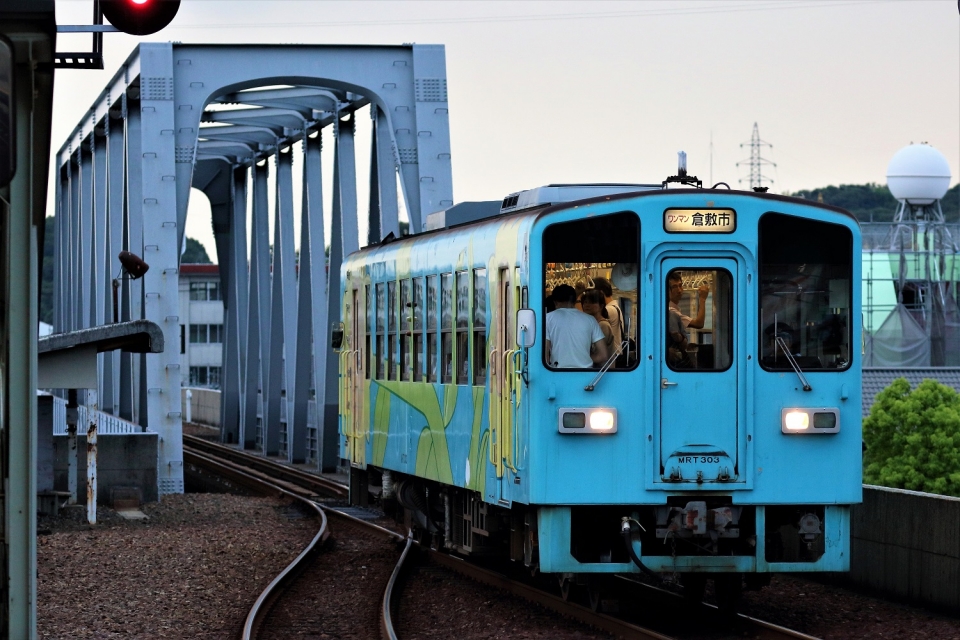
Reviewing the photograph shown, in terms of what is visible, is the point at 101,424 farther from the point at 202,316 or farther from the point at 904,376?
the point at 202,316

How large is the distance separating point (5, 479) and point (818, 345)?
5.60 meters

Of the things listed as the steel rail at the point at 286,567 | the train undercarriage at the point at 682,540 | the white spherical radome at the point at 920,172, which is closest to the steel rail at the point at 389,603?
the steel rail at the point at 286,567

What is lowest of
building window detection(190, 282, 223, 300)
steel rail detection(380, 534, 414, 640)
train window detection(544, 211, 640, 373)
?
steel rail detection(380, 534, 414, 640)

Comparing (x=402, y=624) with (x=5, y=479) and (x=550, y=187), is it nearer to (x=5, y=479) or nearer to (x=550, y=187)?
(x=550, y=187)

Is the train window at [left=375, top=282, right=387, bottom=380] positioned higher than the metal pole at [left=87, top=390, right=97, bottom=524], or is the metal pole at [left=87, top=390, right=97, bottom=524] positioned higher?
the train window at [left=375, top=282, right=387, bottom=380]

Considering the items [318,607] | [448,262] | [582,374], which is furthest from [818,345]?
[318,607]

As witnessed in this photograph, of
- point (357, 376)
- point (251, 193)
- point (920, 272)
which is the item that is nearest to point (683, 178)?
point (357, 376)

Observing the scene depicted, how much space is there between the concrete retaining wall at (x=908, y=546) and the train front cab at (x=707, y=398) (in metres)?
0.94

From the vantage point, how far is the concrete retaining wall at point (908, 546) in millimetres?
10266

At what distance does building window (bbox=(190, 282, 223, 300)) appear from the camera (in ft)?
224

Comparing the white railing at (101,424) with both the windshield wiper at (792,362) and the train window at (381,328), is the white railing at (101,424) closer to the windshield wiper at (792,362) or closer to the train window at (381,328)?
the train window at (381,328)

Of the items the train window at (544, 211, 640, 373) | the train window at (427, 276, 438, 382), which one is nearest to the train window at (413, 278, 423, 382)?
the train window at (427, 276, 438, 382)

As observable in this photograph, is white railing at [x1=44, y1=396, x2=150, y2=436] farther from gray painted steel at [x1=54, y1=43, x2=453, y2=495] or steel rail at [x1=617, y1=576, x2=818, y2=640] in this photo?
steel rail at [x1=617, y1=576, x2=818, y2=640]

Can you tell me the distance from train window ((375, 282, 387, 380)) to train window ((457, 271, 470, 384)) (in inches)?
92.7
